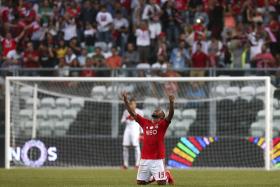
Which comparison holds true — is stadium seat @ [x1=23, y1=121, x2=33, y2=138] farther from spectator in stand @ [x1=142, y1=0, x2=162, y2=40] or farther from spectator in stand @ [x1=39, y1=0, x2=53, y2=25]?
spectator in stand @ [x1=39, y1=0, x2=53, y2=25]

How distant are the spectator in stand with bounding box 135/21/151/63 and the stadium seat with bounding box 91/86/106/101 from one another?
3261 millimetres

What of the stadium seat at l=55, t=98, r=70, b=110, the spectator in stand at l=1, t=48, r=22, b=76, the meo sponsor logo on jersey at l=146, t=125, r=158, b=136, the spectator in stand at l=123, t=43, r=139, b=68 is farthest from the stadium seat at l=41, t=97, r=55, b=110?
the meo sponsor logo on jersey at l=146, t=125, r=158, b=136

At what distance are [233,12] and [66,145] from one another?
897 centimetres

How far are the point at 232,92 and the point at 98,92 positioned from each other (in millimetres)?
4353

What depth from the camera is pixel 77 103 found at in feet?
101

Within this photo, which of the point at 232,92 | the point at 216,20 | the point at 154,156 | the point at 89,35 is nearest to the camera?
the point at 154,156

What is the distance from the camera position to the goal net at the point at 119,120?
29781 mm

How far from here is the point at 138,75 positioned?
31.5 m

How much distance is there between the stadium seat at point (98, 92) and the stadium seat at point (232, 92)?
13.2ft

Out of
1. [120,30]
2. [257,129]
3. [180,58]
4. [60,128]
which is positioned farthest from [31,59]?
[257,129]

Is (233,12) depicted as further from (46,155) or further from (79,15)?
(46,155)

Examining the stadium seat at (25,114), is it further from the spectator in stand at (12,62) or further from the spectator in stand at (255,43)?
the spectator in stand at (255,43)

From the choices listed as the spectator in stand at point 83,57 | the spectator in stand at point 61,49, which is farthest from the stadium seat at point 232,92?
the spectator in stand at point 61,49

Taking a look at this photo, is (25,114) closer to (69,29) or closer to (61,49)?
(61,49)
